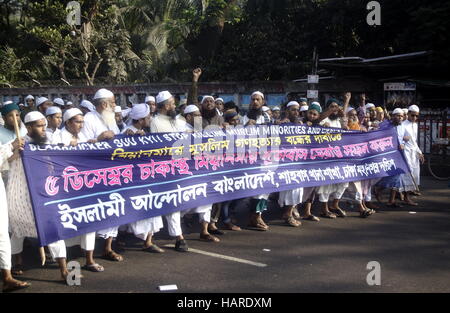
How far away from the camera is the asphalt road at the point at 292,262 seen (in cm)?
514

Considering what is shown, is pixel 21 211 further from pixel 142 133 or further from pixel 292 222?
pixel 292 222

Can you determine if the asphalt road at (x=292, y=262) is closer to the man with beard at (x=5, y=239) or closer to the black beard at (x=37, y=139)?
the man with beard at (x=5, y=239)

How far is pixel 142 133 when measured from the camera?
6.47 meters

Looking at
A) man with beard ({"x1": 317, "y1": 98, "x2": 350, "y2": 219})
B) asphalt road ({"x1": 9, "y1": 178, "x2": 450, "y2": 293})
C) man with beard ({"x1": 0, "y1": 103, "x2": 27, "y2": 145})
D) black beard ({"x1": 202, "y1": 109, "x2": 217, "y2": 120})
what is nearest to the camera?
asphalt road ({"x1": 9, "y1": 178, "x2": 450, "y2": 293})

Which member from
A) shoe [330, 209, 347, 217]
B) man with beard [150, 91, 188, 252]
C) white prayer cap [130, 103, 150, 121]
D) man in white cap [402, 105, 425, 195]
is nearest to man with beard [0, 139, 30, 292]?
white prayer cap [130, 103, 150, 121]

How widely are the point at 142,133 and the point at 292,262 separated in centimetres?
235

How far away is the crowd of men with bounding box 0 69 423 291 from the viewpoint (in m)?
5.25

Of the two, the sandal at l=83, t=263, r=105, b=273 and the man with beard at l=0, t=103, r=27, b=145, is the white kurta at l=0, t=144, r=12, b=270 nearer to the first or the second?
the man with beard at l=0, t=103, r=27, b=145

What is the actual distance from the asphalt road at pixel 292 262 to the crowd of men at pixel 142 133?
237 mm

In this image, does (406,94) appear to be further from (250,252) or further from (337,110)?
(250,252)

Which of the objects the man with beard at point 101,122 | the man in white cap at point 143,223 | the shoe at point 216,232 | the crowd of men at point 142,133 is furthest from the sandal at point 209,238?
the man with beard at point 101,122

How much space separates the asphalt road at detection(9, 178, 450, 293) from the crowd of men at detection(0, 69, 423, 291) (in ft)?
0.78
